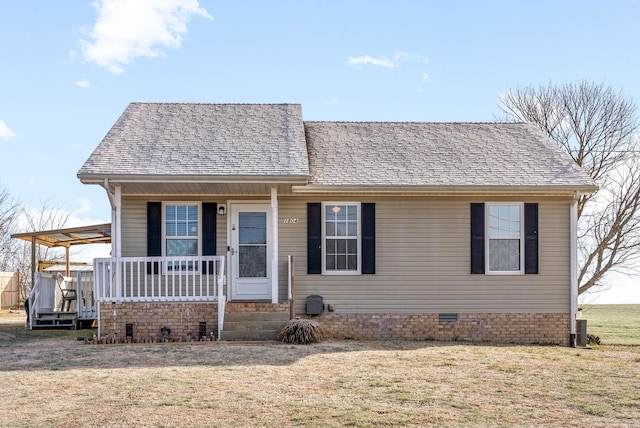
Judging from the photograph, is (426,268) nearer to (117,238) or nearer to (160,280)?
(160,280)

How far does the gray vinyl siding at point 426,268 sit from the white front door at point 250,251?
440 mm

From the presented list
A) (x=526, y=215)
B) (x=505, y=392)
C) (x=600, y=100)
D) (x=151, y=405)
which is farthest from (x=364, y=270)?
(x=600, y=100)

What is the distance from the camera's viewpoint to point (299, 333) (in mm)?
11352

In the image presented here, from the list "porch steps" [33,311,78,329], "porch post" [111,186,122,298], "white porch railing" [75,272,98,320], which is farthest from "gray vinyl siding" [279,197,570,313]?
"porch steps" [33,311,78,329]

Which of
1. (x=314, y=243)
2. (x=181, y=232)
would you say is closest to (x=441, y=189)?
(x=314, y=243)

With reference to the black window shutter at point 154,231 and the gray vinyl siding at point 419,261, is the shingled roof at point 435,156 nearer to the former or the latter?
the gray vinyl siding at point 419,261

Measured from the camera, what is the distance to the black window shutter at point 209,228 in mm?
13091

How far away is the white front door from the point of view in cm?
1324

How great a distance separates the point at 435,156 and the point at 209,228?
4.87 metres

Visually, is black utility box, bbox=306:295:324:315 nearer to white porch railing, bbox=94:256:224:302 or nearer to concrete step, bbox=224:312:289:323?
concrete step, bbox=224:312:289:323

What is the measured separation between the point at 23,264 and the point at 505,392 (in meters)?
27.6

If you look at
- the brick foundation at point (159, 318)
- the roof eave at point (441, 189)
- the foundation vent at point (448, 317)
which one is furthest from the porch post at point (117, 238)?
the foundation vent at point (448, 317)

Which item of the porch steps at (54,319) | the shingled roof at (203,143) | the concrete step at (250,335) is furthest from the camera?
the porch steps at (54,319)

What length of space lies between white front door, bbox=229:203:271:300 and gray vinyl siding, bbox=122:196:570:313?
233 millimetres
